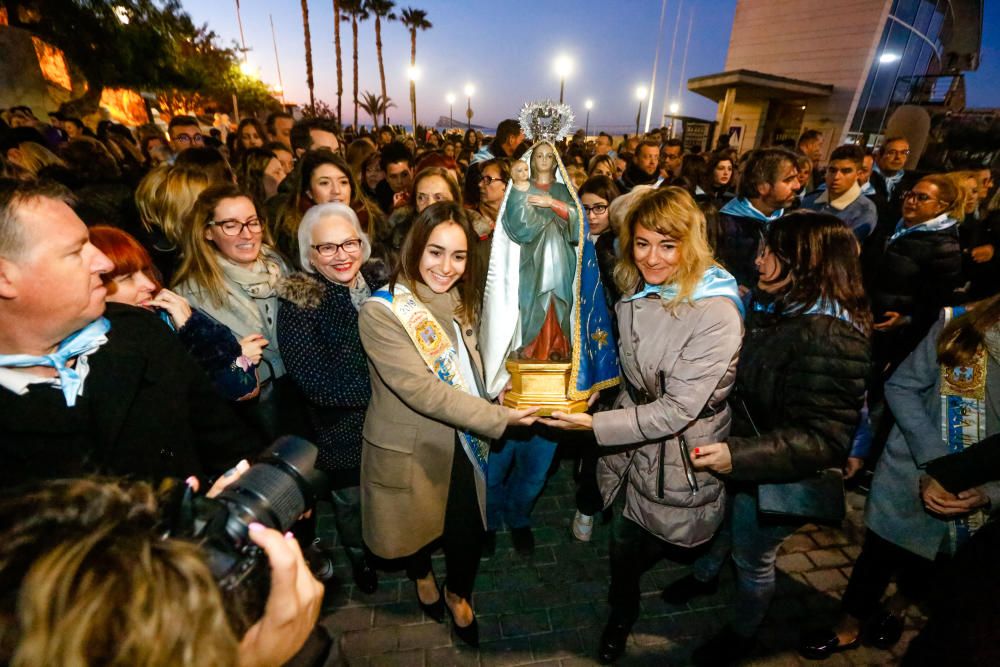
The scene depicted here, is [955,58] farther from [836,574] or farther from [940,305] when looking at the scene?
[836,574]

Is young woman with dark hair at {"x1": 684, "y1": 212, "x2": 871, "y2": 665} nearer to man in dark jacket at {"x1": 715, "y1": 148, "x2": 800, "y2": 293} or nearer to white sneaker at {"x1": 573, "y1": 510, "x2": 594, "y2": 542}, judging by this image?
white sneaker at {"x1": 573, "y1": 510, "x2": 594, "y2": 542}

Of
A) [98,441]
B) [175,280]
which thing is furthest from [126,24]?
[98,441]

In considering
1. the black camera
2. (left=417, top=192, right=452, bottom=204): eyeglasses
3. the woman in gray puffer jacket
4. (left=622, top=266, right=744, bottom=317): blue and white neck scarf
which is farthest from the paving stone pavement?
(left=417, top=192, right=452, bottom=204): eyeglasses

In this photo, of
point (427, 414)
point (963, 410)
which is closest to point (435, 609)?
point (427, 414)

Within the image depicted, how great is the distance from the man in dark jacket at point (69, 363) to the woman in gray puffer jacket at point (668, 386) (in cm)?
186

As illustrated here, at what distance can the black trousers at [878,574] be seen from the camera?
2.29 metres

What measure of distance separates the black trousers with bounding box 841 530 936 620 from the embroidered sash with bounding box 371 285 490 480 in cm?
213

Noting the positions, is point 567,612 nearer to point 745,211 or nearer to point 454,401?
point 454,401

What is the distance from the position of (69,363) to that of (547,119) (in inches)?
111

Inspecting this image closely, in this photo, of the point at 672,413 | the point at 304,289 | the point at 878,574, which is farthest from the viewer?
the point at 304,289

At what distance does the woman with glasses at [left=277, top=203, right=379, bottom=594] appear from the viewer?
97.2 inches

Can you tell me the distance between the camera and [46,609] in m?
0.62

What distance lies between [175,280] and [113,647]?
8.23ft

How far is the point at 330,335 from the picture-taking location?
2.51 m
